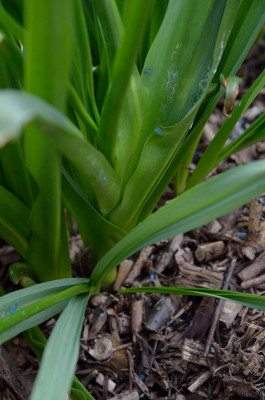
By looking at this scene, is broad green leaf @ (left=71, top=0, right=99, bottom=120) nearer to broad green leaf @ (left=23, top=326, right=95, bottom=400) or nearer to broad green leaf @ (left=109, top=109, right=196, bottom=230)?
broad green leaf @ (left=109, top=109, right=196, bottom=230)

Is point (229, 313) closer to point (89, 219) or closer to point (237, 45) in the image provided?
point (89, 219)

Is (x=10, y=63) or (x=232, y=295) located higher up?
(x=10, y=63)

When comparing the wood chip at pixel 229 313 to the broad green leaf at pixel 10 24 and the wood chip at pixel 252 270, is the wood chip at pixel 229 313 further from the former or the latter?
the broad green leaf at pixel 10 24

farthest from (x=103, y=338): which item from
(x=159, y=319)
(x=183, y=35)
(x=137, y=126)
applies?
(x=183, y=35)

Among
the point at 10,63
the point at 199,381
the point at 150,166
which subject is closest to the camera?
the point at 10,63

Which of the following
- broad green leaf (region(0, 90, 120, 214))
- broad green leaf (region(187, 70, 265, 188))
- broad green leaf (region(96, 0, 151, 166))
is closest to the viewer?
broad green leaf (region(0, 90, 120, 214))

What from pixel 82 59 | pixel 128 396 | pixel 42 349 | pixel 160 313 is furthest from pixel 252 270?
pixel 82 59

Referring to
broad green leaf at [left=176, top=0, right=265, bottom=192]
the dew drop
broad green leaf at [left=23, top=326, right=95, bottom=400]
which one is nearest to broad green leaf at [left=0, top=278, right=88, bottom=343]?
the dew drop
